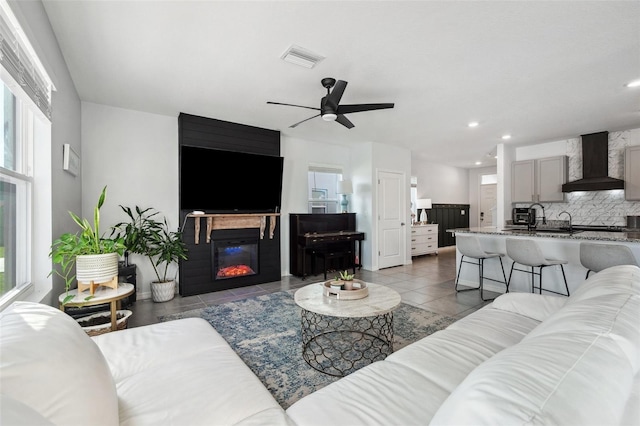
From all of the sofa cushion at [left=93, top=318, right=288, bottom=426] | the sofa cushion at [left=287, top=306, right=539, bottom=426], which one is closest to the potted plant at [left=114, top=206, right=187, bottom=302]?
the sofa cushion at [left=93, top=318, right=288, bottom=426]

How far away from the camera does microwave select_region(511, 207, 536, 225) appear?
16.5ft

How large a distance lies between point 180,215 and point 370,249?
3489mm

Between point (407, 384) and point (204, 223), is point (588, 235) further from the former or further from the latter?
point (204, 223)

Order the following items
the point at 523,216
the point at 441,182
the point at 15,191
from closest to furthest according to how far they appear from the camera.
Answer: the point at 15,191 < the point at 523,216 < the point at 441,182

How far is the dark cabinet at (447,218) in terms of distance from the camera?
324 inches

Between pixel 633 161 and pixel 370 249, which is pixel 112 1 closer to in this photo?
pixel 370 249

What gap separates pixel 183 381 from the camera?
1212 mm

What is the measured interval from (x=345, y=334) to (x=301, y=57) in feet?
8.46

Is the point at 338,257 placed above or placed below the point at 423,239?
below

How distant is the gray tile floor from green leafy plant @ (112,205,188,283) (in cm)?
53

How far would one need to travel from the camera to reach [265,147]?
470 cm

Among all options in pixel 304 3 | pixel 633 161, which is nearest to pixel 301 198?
pixel 304 3

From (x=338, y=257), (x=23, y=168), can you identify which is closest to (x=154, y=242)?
(x=23, y=168)

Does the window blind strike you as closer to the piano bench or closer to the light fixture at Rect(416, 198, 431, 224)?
the piano bench
